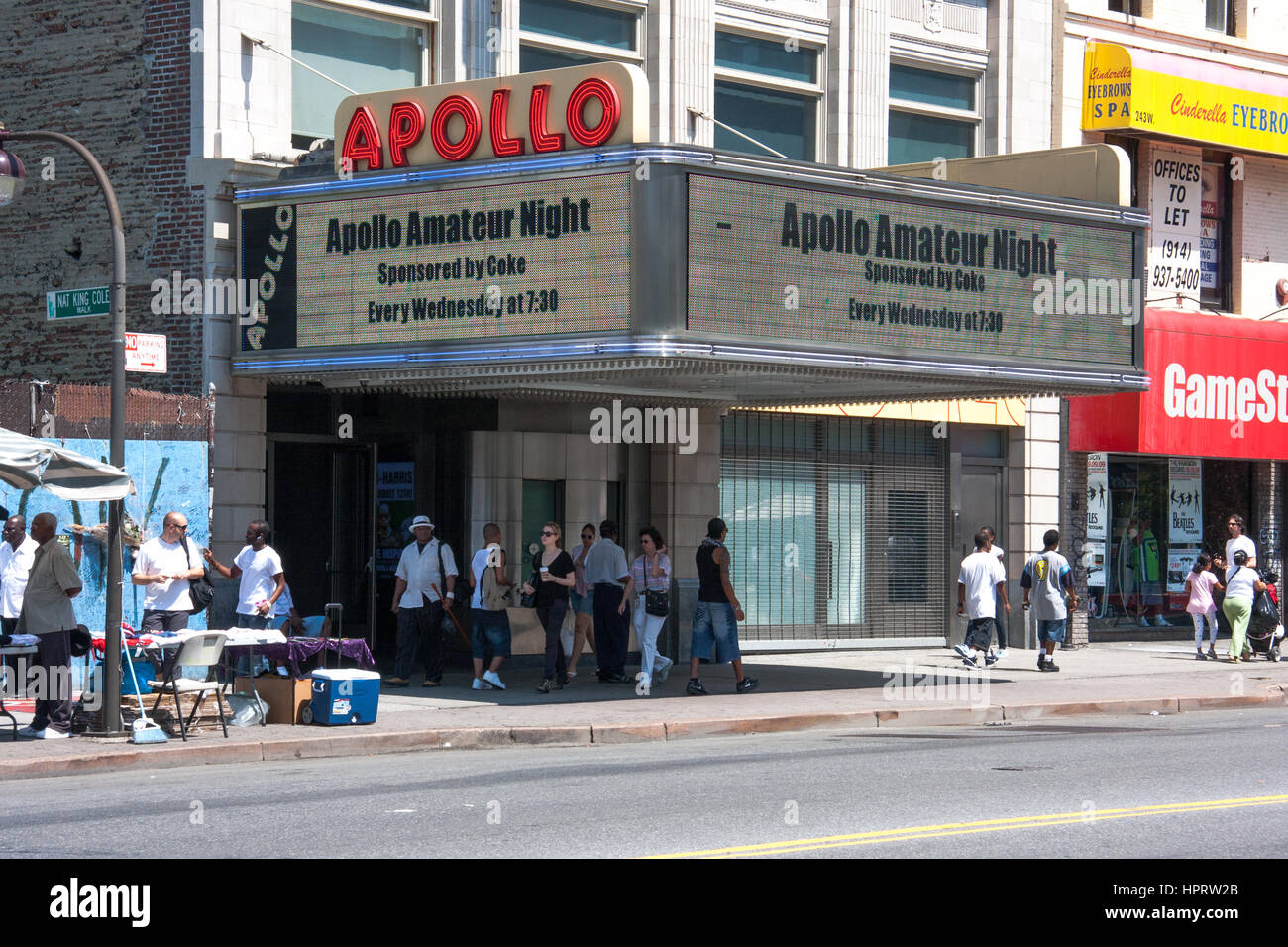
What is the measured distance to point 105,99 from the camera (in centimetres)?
2045

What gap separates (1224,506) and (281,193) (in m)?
17.7

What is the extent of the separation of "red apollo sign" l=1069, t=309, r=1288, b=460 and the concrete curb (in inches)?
288

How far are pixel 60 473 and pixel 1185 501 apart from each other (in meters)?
19.9

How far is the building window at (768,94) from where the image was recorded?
24.1 metres

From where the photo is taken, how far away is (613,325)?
17.0 m

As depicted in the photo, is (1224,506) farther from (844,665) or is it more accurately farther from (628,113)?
(628,113)

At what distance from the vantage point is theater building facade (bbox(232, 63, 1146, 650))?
56.2 ft

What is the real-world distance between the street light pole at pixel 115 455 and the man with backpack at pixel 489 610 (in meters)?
4.90

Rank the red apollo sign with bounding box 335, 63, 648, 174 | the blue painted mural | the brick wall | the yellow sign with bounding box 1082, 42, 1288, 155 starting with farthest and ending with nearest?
the yellow sign with bounding box 1082, 42, 1288, 155, the brick wall, the blue painted mural, the red apollo sign with bounding box 335, 63, 648, 174

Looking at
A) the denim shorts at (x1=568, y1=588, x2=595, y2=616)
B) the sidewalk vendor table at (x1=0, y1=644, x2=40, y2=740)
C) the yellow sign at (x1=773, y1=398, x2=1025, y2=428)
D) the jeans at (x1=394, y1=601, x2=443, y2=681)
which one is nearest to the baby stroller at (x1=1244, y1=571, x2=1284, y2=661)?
the yellow sign at (x1=773, y1=398, x2=1025, y2=428)

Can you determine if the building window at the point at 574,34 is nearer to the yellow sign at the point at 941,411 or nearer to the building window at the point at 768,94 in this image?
the building window at the point at 768,94

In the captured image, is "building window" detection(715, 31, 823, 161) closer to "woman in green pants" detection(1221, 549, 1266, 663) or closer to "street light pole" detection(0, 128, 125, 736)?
"woman in green pants" detection(1221, 549, 1266, 663)

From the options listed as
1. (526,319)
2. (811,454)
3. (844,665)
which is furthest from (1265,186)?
(526,319)

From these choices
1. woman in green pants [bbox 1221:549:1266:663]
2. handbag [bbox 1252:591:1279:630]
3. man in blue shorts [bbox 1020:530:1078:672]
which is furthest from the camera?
handbag [bbox 1252:591:1279:630]
